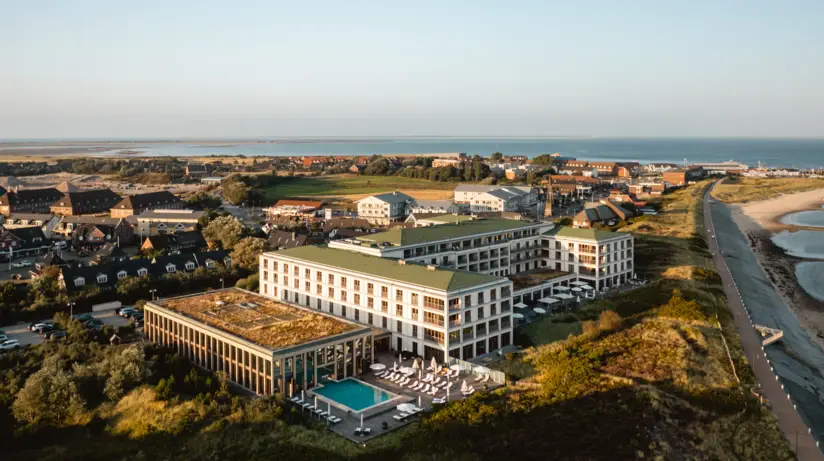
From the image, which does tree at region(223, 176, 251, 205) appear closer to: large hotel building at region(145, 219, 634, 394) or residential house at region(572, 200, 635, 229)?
residential house at region(572, 200, 635, 229)

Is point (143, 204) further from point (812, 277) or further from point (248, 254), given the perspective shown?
point (812, 277)

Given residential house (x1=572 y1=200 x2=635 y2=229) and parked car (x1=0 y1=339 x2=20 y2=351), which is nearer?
parked car (x1=0 y1=339 x2=20 y2=351)

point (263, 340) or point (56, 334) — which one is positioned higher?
Answer: point (263, 340)

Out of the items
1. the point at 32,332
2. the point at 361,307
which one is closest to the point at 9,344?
the point at 32,332

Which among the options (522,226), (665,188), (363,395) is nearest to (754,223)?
(665,188)

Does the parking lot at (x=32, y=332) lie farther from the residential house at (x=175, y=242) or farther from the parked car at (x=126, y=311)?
the residential house at (x=175, y=242)

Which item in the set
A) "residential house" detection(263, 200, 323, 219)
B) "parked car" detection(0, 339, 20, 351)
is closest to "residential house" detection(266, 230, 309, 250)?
"parked car" detection(0, 339, 20, 351)
